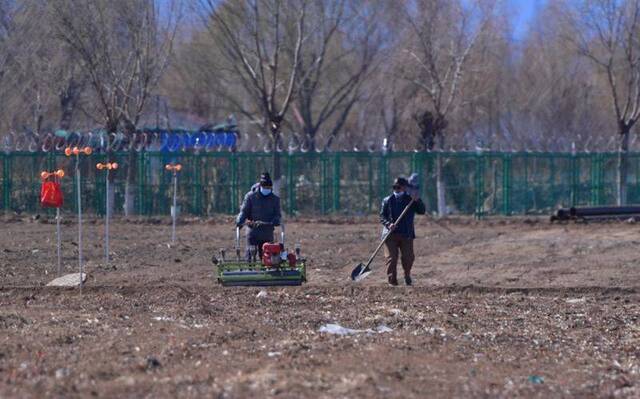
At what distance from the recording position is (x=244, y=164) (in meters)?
34.8

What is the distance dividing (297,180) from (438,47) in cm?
744

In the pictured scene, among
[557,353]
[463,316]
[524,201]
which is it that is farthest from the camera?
[524,201]

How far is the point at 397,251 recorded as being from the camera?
18500 mm

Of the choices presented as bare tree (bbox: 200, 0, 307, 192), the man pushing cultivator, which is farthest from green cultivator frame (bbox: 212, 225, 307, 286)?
bare tree (bbox: 200, 0, 307, 192)

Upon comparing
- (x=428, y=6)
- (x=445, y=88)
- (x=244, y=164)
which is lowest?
(x=244, y=164)

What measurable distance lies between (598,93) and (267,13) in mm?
19259

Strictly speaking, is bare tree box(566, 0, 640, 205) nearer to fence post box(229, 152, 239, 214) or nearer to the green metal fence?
the green metal fence

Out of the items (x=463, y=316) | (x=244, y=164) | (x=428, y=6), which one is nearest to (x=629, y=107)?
(x=428, y=6)

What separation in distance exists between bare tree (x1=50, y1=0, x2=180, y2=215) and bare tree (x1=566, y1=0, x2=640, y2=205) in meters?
13.3

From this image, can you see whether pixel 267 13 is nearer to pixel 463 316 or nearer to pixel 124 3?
pixel 124 3

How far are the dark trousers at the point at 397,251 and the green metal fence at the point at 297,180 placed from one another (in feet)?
54.1

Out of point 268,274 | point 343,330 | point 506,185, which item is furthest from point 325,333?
point 506,185

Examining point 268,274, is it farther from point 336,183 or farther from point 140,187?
point 140,187

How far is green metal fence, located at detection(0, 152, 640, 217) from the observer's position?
34.8 m
